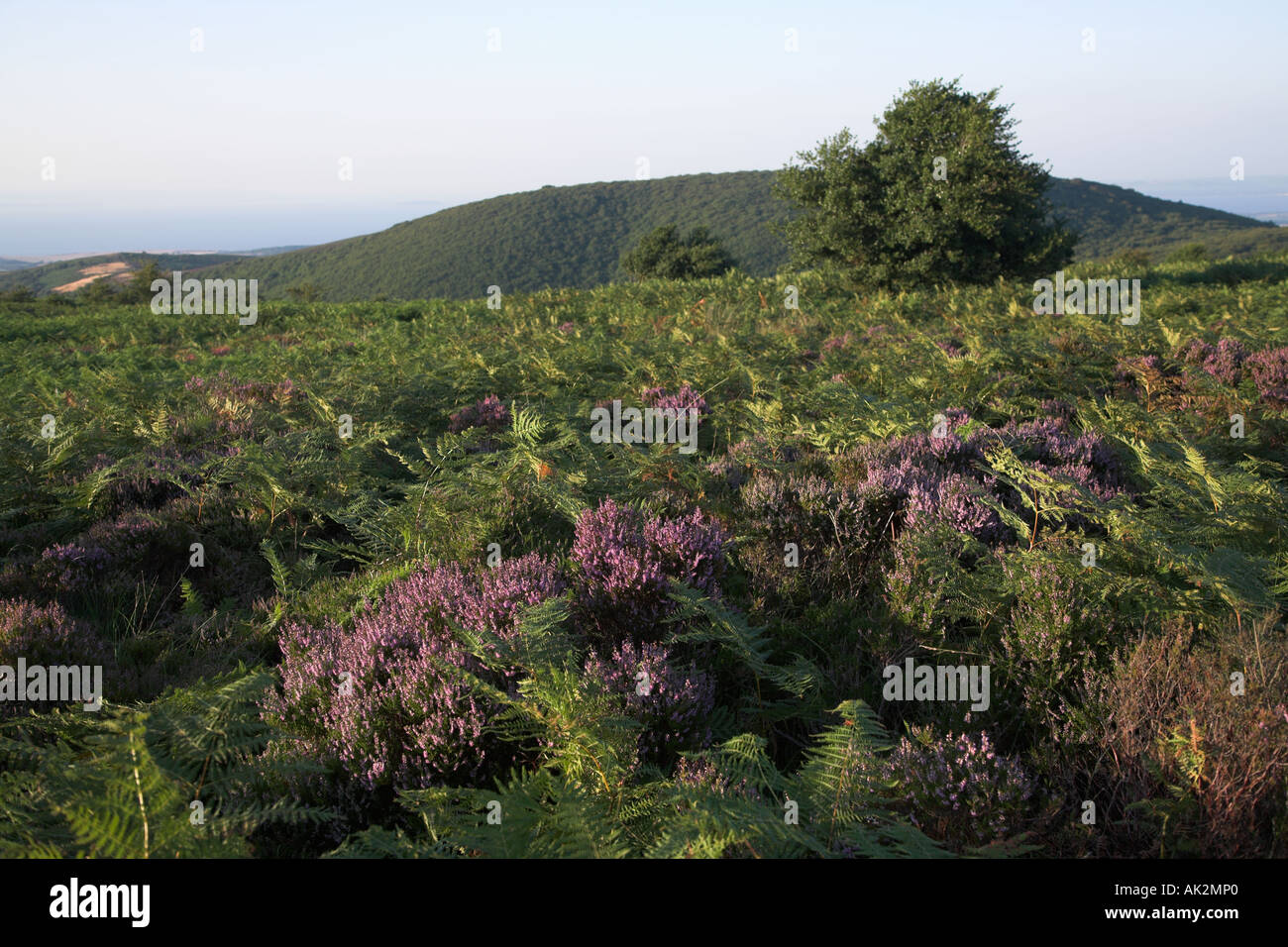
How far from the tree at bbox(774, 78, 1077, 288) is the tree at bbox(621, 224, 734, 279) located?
2527 cm

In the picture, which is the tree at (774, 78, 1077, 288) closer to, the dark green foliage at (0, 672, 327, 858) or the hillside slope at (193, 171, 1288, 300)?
the dark green foliage at (0, 672, 327, 858)

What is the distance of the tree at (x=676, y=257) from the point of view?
49287 millimetres

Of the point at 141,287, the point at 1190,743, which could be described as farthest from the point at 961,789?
the point at 141,287

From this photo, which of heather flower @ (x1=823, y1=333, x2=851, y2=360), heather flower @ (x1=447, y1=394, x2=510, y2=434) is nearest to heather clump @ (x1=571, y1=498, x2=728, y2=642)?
heather flower @ (x1=447, y1=394, x2=510, y2=434)

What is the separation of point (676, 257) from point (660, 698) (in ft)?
166

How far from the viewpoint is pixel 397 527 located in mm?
4742

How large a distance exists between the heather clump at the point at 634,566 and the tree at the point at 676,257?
45442mm

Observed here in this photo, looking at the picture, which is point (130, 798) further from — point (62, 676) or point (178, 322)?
point (178, 322)

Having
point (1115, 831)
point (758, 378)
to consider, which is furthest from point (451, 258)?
point (1115, 831)

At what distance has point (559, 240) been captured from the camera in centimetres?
11256

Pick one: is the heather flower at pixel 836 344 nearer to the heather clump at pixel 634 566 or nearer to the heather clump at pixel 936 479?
the heather clump at pixel 936 479

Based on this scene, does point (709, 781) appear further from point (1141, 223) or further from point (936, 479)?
point (1141, 223)

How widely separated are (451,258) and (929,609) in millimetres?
103603

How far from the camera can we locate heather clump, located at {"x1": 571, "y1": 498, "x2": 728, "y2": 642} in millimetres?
3625
